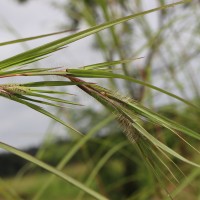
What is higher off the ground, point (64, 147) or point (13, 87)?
point (64, 147)

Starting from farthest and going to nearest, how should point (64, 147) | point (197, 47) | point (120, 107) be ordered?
point (64, 147) < point (197, 47) < point (120, 107)

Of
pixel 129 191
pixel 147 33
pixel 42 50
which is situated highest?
pixel 147 33

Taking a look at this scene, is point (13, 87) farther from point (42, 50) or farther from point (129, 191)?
point (129, 191)

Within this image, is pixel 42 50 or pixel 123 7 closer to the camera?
pixel 42 50

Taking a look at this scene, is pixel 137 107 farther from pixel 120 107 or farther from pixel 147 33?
pixel 147 33

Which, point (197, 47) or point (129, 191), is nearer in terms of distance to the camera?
point (197, 47)

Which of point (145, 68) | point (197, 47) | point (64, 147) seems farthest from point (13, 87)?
point (64, 147)

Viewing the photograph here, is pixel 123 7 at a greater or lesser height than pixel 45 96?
greater

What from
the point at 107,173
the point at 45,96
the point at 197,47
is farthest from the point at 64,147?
the point at 45,96

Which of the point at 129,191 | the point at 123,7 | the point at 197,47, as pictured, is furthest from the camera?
the point at 129,191
